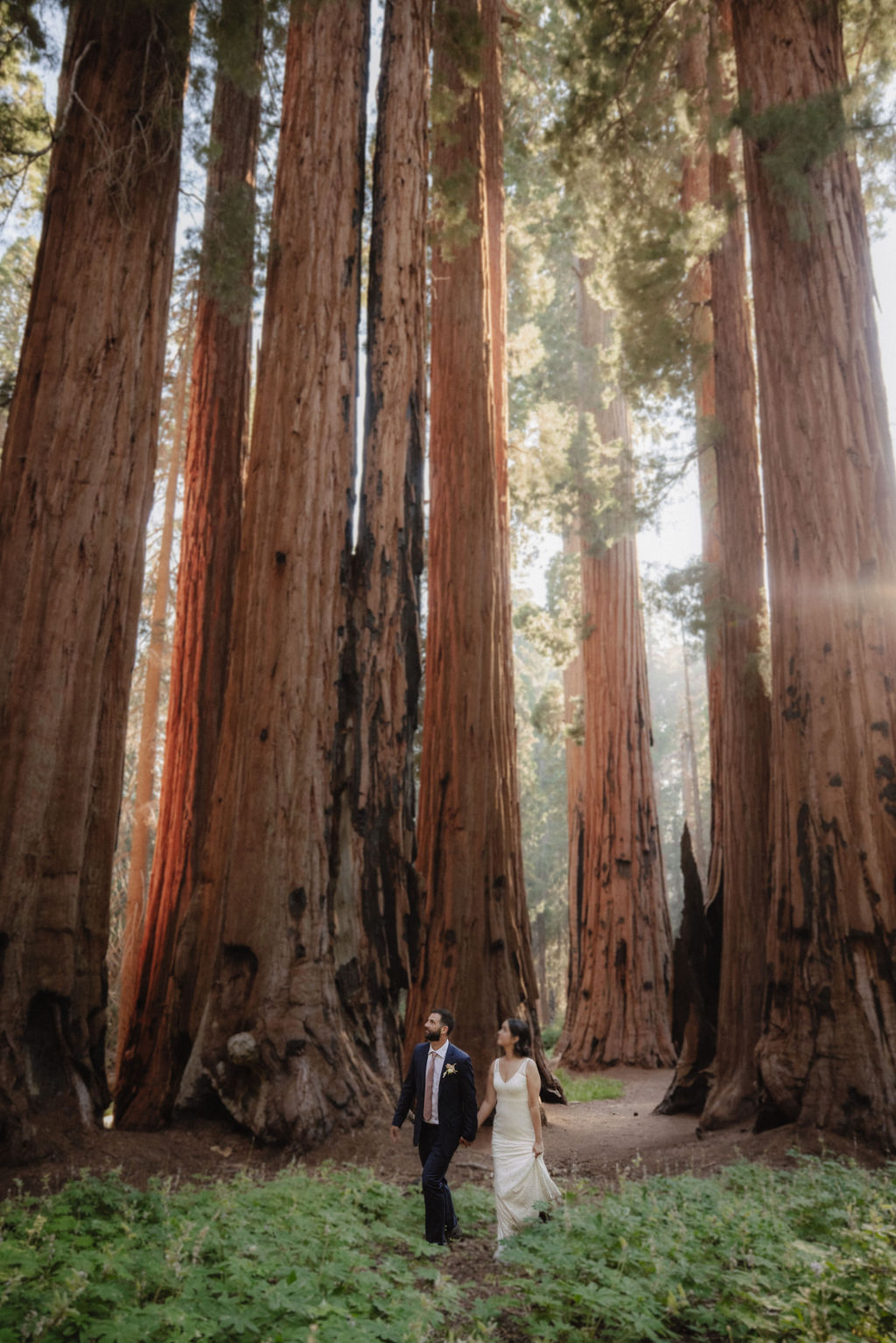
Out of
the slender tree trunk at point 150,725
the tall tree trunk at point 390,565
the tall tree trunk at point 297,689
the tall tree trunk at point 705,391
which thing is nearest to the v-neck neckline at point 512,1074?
the tall tree trunk at point 297,689

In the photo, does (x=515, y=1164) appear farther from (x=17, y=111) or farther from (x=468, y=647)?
(x=17, y=111)

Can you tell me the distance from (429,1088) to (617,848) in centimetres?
860

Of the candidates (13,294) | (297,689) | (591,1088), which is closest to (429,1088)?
(297,689)

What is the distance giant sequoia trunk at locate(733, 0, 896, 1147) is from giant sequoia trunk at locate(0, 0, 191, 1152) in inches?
183

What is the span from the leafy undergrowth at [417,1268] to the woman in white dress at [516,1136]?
0.24 metres

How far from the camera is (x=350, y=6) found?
7891 mm

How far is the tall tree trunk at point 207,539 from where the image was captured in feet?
24.0

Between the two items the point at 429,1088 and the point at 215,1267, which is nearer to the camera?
the point at 215,1267

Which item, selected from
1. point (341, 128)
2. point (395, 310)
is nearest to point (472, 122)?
point (341, 128)

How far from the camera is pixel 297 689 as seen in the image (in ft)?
20.7

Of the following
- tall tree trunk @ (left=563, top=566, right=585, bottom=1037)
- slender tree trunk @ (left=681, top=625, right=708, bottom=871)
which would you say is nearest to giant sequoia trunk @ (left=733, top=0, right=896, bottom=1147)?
tall tree trunk @ (left=563, top=566, right=585, bottom=1037)

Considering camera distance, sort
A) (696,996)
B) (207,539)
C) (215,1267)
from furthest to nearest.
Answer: (207,539) < (696,996) < (215,1267)

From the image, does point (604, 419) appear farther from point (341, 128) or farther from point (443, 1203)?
point (443, 1203)

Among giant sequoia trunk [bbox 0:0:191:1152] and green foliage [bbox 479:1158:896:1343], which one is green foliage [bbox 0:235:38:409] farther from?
green foliage [bbox 479:1158:896:1343]
